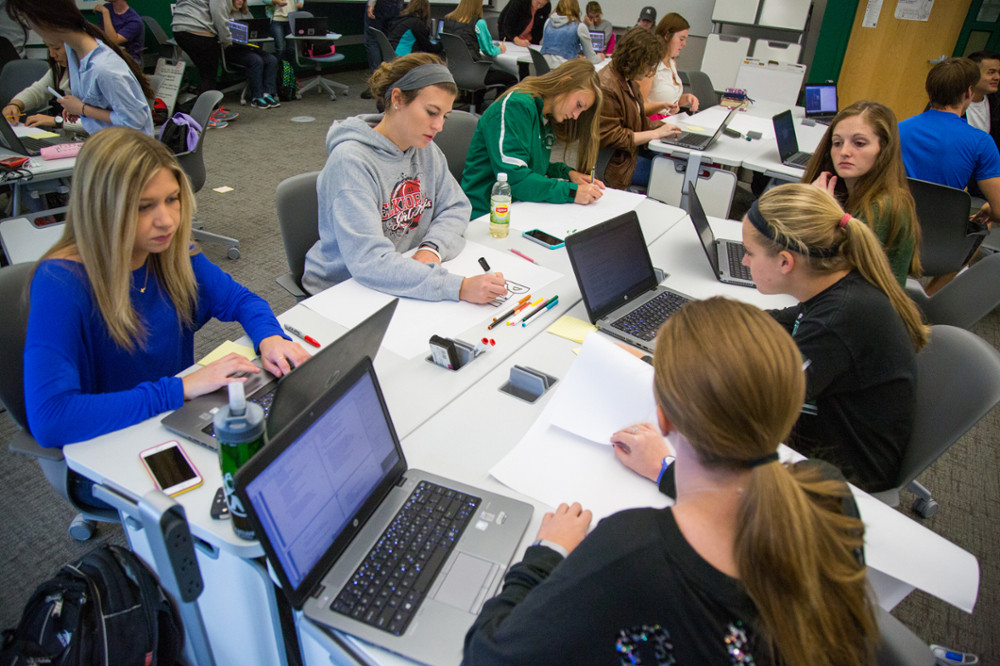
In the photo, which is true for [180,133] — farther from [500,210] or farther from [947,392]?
[947,392]

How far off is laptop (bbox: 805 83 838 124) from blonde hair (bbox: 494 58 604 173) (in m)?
2.42

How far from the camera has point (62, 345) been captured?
3.93 ft

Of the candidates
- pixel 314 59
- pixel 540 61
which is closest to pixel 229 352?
pixel 540 61

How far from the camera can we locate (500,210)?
7.19ft

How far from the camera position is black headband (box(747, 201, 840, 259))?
140 cm

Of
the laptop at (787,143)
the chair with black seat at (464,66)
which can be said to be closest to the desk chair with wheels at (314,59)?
the chair with black seat at (464,66)

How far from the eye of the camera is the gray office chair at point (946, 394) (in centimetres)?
139

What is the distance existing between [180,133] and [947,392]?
334cm

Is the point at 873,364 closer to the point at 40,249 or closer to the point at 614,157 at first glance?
the point at 614,157

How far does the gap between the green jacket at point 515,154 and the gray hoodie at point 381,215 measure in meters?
0.39

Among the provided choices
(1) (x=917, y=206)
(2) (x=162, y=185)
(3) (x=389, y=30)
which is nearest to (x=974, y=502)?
(1) (x=917, y=206)

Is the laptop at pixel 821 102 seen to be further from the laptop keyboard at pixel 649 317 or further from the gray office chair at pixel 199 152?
the gray office chair at pixel 199 152

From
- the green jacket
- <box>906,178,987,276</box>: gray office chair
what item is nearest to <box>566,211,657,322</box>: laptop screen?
the green jacket

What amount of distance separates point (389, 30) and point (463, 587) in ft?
21.1
